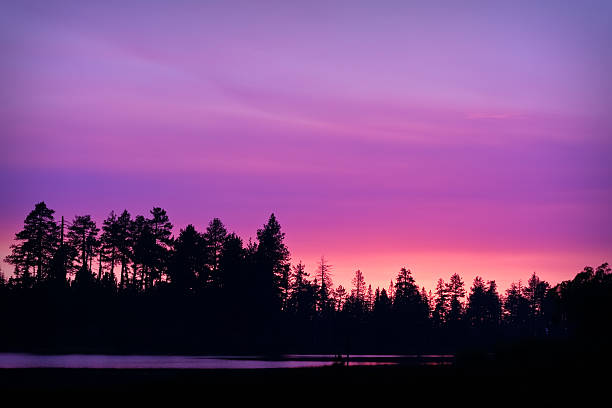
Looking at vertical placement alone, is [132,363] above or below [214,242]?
below

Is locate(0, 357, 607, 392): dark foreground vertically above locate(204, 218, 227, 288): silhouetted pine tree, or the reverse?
locate(204, 218, 227, 288): silhouetted pine tree

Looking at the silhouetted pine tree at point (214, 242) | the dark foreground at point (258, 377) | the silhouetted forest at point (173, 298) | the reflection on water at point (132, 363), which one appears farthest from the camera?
the silhouetted pine tree at point (214, 242)

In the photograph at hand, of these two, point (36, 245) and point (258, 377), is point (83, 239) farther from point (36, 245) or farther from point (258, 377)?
point (258, 377)

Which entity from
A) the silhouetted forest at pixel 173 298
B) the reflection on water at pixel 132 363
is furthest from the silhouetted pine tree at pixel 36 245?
the reflection on water at pixel 132 363

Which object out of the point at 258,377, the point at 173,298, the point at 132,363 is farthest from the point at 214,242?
the point at 258,377

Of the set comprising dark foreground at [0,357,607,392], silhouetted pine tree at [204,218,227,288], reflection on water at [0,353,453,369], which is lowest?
reflection on water at [0,353,453,369]

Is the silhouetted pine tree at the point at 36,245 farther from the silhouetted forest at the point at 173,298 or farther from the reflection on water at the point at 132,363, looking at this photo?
the reflection on water at the point at 132,363

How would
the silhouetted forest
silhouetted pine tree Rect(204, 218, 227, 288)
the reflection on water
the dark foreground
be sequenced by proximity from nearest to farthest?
the dark foreground < the reflection on water < the silhouetted forest < silhouetted pine tree Rect(204, 218, 227, 288)

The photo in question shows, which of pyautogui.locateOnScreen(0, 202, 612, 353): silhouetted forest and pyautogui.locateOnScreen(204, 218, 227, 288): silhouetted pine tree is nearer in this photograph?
pyautogui.locateOnScreen(0, 202, 612, 353): silhouetted forest

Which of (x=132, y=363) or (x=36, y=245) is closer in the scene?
(x=132, y=363)

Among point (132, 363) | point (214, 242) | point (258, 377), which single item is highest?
point (214, 242)

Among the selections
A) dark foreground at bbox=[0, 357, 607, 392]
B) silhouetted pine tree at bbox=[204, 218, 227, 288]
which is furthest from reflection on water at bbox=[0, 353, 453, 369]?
silhouetted pine tree at bbox=[204, 218, 227, 288]

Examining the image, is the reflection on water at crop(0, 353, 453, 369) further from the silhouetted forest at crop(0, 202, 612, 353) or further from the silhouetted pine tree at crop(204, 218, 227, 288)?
the silhouetted pine tree at crop(204, 218, 227, 288)

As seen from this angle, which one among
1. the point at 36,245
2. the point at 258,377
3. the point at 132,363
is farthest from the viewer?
the point at 36,245
